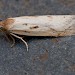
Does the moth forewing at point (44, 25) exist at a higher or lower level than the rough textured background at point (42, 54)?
higher

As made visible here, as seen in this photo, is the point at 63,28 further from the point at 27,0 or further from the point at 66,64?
the point at 27,0

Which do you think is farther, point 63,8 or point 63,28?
point 63,8

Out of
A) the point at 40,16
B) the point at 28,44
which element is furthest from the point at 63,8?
the point at 28,44

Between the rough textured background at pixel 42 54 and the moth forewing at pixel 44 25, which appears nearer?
the rough textured background at pixel 42 54

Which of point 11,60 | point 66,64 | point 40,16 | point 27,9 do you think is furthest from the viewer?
point 27,9

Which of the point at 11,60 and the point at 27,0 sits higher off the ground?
the point at 27,0

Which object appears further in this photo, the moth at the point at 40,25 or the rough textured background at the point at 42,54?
the moth at the point at 40,25

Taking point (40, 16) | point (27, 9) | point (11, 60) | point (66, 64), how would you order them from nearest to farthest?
point (66, 64), point (11, 60), point (40, 16), point (27, 9)
